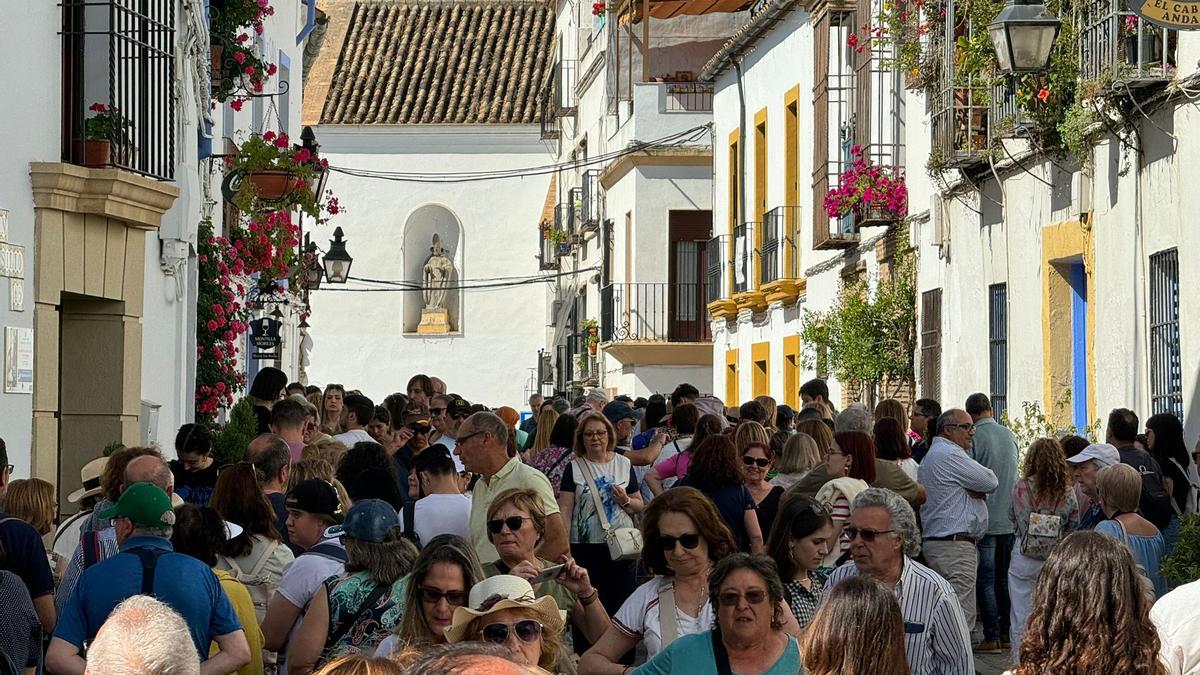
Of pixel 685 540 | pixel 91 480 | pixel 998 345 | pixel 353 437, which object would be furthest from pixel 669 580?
pixel 998 345

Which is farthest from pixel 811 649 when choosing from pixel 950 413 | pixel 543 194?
pixel 543 194

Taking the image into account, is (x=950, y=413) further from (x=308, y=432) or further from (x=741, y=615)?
(x=741, y=615)

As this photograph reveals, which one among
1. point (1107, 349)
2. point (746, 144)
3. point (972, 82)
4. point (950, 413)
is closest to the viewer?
point (950, 413)

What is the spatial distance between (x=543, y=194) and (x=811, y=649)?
4353 centimetres

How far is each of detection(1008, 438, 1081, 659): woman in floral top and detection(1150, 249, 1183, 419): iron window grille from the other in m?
2.50

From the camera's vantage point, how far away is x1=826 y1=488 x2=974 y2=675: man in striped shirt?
678 centimetres

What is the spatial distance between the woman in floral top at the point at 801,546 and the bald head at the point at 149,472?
245 cm

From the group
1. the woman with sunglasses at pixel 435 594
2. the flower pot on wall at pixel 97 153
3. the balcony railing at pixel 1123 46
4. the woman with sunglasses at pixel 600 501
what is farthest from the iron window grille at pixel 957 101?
the woman with sunglasses at pixel 435 594

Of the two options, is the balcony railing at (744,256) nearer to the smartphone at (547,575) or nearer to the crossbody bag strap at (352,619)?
the smartphone at (547,575)

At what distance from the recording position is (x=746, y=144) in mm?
29266

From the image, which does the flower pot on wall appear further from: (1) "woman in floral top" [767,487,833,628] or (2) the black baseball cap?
(1) "woman in floral top" [767,487,833,628]

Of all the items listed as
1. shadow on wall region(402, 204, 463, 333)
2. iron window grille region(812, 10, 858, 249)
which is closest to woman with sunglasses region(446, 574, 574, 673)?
iron window grille region(812, 10, 858, 249)

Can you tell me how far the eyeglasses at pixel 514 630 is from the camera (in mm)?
5599

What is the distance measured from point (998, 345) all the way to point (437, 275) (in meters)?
32.1
